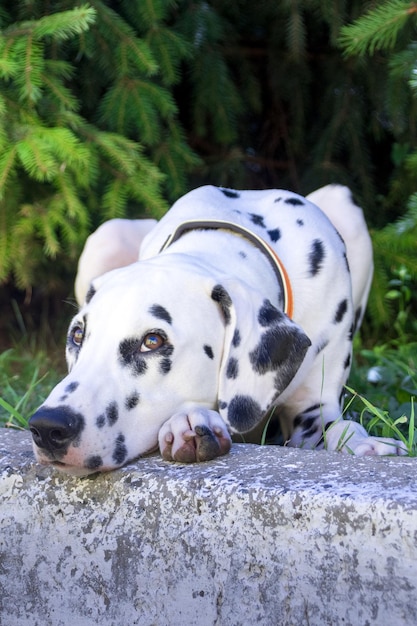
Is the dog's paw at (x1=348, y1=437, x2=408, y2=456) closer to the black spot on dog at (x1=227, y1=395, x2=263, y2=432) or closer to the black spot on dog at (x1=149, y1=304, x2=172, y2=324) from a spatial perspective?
the black spot on dog at (x1=227, y1=395, x2=263, y2=432)

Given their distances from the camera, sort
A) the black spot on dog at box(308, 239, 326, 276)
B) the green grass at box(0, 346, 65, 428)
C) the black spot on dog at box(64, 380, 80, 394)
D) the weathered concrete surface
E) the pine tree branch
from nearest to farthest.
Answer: the weathered concrete surface
the black spot on dog at box(64, 380, 80, 394)
the black spot on dog at box(308, 239, 326, 276)
the pine tree branch
the green grass at box(0, 346, 65, 428)

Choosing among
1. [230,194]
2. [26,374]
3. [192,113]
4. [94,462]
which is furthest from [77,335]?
[192,113]

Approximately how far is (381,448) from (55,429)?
906mm

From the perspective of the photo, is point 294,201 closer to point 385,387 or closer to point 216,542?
point 385,387

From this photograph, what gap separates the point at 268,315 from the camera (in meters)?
2.64

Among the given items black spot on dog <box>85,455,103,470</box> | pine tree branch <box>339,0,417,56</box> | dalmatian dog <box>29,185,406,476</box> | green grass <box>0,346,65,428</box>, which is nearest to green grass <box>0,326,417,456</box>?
green grass <box>0,346,65,428</box>

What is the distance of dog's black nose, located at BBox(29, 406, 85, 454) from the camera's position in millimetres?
2217

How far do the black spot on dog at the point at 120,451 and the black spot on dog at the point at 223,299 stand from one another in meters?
0.48

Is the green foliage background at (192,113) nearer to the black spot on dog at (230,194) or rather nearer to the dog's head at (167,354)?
the black spot on dog at (230,194)

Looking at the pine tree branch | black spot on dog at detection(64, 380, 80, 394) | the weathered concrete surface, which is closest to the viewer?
the weathered concrete surface

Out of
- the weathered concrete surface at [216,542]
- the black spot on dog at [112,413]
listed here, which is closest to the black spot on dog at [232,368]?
the weathered concrete surface at [216,542]

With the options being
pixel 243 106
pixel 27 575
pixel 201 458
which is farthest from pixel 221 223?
pixel 243 106

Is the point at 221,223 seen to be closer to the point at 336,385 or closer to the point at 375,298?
the point at 336,385

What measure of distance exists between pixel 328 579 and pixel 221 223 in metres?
1.49
